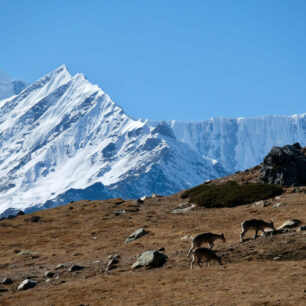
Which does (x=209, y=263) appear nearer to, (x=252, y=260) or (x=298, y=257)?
(x=252, y=260)

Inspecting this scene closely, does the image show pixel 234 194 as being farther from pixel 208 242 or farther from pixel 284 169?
pixel 208 242

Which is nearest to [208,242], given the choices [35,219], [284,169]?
[284,169]

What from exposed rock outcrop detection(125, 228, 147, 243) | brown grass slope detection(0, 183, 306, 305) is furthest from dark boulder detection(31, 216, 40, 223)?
exposed rock outcrop detection(125, 228, 147, 243)

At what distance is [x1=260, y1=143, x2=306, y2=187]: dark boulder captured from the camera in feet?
167

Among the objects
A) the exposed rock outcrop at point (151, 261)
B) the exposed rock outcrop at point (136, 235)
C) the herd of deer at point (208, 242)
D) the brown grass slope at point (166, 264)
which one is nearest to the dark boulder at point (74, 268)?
the brown grass slope at point (166, 264)

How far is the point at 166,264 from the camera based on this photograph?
2714 cm

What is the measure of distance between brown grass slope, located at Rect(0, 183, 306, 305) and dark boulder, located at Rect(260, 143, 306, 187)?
3957mm

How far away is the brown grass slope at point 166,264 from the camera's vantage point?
20.8 m

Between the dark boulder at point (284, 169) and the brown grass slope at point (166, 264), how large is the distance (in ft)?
13.0

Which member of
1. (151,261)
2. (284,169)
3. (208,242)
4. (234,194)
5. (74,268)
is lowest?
(151,261)

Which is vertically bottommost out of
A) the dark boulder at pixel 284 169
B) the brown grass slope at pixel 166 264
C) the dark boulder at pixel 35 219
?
the brown grass slope at pixel 166 264

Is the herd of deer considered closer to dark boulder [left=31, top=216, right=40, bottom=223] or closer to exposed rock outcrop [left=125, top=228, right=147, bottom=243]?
exposed rock outcrop [left=125, top=228, right=147, bottom=243]

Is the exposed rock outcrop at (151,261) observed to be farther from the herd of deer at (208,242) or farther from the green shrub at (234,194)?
the green shrub at (234,194)

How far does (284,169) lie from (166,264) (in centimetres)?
2757
